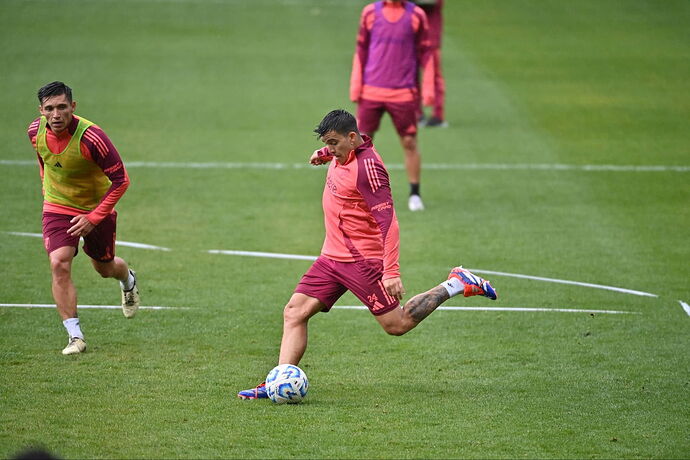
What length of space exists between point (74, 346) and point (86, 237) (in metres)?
1.03

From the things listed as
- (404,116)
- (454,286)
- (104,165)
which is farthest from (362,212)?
(404,116)

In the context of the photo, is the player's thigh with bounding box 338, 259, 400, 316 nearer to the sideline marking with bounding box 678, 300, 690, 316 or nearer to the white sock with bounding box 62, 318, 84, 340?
the white sock with bounding box 62, 318, 84, 340

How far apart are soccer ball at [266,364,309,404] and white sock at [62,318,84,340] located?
202 cm

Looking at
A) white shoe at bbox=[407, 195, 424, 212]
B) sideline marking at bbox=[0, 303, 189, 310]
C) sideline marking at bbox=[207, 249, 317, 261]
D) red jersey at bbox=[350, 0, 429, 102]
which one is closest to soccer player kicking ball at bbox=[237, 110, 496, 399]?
sideline marking at bbox=[0, 303, 189, 310]

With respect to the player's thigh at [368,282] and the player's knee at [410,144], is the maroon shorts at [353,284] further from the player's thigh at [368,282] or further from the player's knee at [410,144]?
the player's knee at [410,144]

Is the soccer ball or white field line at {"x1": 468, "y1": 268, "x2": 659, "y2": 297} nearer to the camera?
the soccer ball

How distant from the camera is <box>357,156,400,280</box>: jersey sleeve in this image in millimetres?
7805

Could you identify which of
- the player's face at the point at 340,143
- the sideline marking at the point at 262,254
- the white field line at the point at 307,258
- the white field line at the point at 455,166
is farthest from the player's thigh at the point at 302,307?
the white field line at the point at 455,166

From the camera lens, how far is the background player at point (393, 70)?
14570 millimetres

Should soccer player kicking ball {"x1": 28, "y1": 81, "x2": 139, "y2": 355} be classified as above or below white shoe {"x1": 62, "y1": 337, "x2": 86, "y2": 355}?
above

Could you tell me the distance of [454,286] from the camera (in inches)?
343

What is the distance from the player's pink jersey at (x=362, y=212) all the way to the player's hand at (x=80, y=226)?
2.11 meters

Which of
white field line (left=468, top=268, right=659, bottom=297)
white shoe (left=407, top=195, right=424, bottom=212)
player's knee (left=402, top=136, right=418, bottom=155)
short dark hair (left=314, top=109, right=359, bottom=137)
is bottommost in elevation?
white shoe (left=407, top=195, right=424, bottom=212)

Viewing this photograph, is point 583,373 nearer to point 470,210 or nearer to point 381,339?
point 381,339
